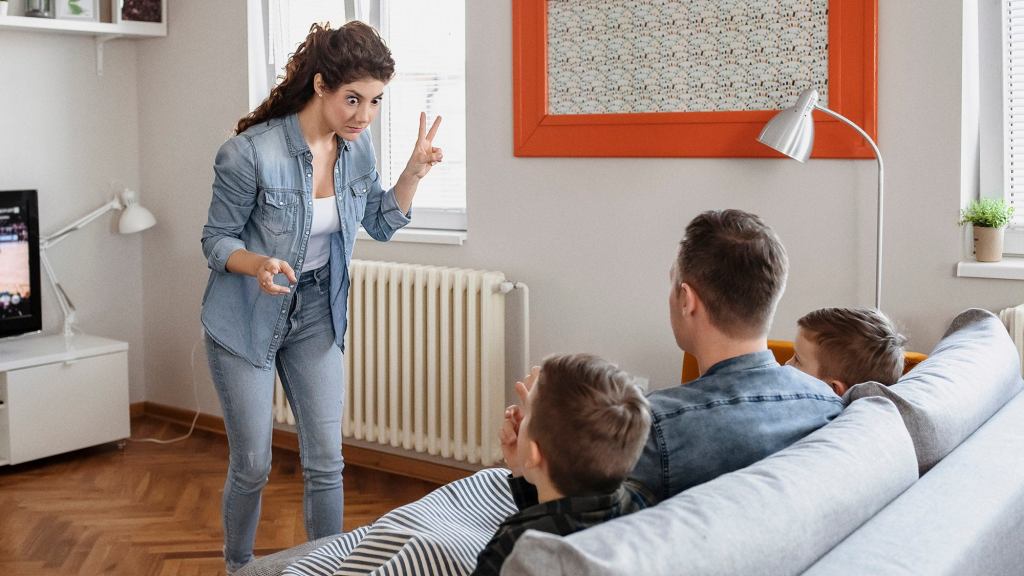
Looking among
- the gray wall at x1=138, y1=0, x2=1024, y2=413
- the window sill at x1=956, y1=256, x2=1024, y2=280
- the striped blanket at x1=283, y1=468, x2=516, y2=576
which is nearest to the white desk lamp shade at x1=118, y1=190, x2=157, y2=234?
the gray wall at x1=138, y1=0, x2=1024, y2=413

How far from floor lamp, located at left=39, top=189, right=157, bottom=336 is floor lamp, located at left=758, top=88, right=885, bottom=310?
280 centimetres

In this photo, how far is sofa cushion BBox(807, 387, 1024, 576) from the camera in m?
1.23

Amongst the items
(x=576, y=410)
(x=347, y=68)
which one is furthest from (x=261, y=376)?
(x=576, y=410)

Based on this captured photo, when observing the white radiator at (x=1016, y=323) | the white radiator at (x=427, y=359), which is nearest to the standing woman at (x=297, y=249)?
the white radiator at (x=427, y=359)

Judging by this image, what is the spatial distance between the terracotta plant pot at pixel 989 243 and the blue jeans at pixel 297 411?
170cm

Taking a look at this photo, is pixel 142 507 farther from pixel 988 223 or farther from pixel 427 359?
pixel 988 223

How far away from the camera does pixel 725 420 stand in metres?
1.51

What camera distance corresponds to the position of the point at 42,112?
457 cm

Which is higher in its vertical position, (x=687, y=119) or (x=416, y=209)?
(x=687, y=119)

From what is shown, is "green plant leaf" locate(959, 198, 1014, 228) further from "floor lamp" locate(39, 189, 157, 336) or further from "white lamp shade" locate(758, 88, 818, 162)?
"floor lamp" locate(39, 189, 157, 336)

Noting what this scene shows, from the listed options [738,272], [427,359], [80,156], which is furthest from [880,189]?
[80,156]

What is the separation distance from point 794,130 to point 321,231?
1.25 meters

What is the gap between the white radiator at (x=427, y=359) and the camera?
3.74 meters

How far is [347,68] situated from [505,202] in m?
1.33
